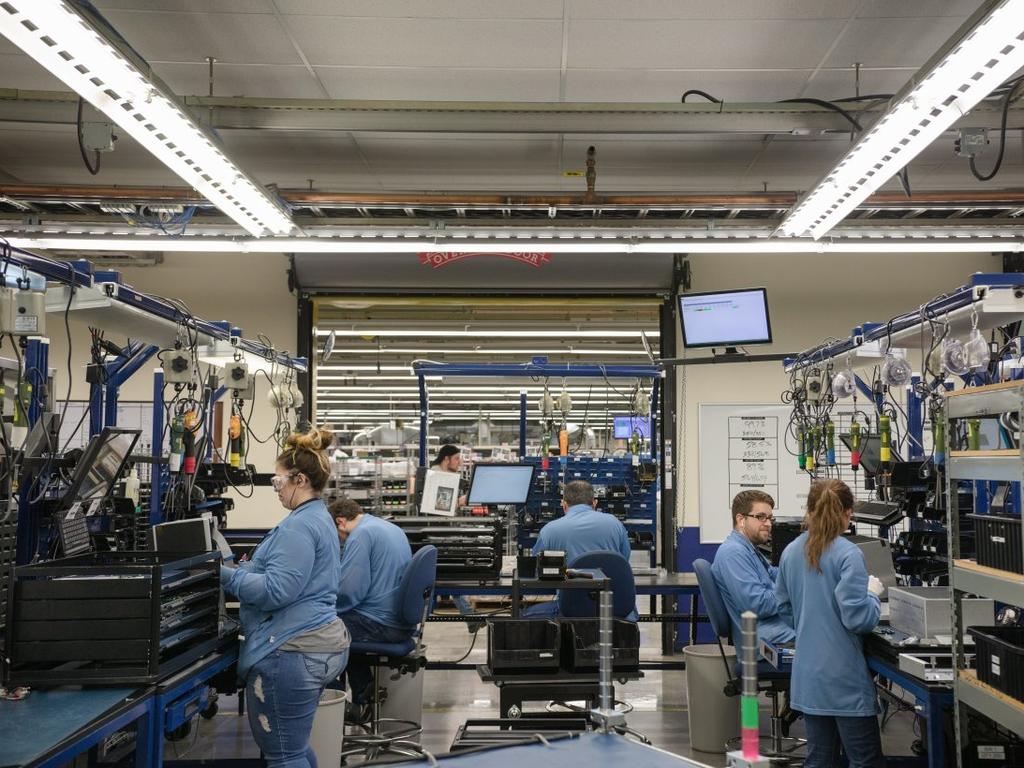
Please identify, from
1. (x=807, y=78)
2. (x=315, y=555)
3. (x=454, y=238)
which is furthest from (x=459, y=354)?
(x=315, y=555)

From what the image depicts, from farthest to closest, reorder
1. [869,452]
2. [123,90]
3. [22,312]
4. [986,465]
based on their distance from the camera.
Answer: [869,452] → [123,90] → [22,312] → [986,465]

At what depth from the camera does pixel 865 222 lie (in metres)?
5.80

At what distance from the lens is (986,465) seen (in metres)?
2.81

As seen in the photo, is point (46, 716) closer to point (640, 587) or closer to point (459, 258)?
point (640, 587)

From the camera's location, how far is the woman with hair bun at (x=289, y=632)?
130 inches

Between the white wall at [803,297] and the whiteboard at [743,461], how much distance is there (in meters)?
0.10

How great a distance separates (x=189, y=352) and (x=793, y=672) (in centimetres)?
299

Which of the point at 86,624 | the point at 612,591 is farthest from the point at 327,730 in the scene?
the point at 612,591

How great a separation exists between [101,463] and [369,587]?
1.78 m

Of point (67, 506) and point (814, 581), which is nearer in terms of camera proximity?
point (67, 506)

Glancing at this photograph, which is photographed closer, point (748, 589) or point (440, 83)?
point (748, 589)

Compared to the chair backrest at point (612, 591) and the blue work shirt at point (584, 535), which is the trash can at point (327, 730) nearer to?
the chair backrest at point (612, 591)

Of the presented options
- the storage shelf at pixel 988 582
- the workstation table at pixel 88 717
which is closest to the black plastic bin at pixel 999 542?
the storage shelf at pixel 988 582

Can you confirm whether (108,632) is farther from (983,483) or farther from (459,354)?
(459,354)
